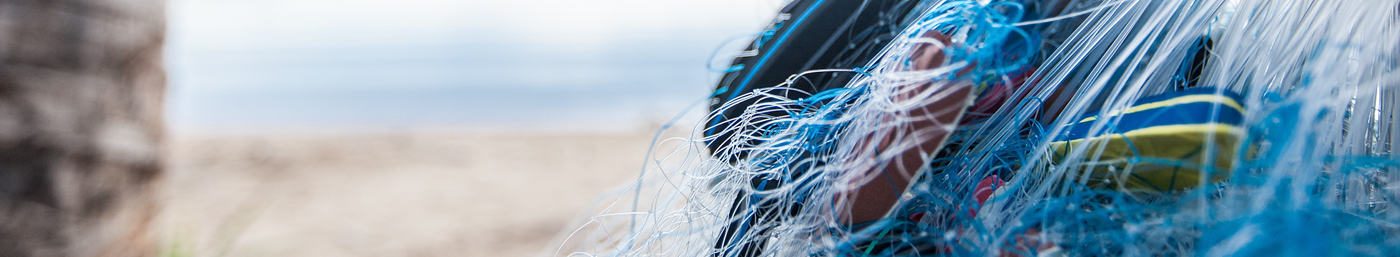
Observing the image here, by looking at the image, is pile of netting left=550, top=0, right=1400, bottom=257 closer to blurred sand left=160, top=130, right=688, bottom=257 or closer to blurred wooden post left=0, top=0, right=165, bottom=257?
blurred wooden post left=0, top=0, right=165, bottom=257

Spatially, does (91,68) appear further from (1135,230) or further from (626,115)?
(626,115)

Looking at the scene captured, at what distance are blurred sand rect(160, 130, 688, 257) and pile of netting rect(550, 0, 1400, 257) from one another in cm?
124

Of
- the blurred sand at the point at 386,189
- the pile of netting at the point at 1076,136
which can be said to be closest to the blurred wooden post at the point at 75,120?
the blurred sand at the point at 386,189

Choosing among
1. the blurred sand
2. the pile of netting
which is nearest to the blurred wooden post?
the blurred sand

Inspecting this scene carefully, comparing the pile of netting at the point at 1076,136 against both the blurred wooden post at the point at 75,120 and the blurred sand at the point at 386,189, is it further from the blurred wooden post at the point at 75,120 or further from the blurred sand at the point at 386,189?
the blurred sand at the point at 386,189

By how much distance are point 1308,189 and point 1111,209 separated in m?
0.14

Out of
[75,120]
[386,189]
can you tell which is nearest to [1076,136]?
[75,120]

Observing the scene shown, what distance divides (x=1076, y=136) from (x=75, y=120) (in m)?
1.31

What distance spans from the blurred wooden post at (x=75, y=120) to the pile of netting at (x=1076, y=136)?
3.02 feet

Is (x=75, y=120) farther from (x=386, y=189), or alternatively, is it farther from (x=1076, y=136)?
Answer: (x=386, y=189)

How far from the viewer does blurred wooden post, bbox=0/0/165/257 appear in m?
0.87

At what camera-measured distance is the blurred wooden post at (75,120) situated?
867 mm

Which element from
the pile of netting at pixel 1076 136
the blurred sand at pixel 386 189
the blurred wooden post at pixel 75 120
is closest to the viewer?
the pile of netting at pixel 1076 136

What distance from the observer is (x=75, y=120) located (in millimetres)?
930
